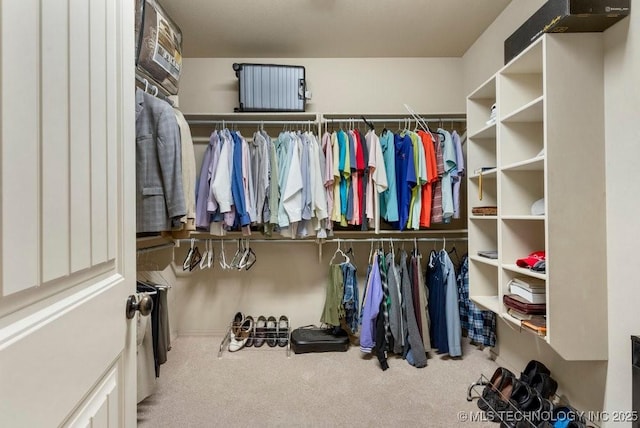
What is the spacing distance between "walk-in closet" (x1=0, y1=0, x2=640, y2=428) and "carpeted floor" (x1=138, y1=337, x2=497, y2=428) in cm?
2

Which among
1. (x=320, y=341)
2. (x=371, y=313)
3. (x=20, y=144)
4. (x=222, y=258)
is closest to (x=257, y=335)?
(x=320, y=341)

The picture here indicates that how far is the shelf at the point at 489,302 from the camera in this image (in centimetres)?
177

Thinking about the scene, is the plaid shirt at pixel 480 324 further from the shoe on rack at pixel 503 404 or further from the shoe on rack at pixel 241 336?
the shoe on rack at pixel 241 336

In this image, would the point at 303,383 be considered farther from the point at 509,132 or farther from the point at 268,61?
the point at 268,61

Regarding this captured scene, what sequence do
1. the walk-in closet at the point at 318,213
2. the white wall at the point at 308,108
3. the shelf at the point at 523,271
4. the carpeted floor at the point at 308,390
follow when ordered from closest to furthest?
the walk-in closet at the point at 318,213
the shelf at the point at 523,271
the carpeted floor at the point at 308,390
the white wall at the point at 308,108

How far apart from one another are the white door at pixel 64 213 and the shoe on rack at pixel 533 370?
1892 mm

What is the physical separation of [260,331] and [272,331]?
4.1 inches

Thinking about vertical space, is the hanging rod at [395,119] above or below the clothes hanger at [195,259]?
above

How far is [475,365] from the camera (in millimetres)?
2129

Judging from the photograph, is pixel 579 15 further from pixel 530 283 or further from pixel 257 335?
pixel 257 335

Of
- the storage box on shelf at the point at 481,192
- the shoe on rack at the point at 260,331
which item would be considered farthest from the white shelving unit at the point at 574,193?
the shoe on rack at the point at 260,331

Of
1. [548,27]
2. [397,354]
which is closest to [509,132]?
[548,27]

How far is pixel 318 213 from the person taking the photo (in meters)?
2.27

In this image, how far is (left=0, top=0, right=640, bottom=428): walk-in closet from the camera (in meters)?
0.49
